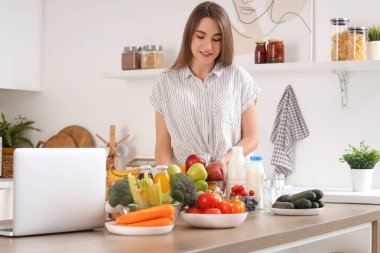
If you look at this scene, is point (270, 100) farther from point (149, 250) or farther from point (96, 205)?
point (149, 250)

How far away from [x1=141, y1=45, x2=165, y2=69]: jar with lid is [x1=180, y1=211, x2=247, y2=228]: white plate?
2591 mm

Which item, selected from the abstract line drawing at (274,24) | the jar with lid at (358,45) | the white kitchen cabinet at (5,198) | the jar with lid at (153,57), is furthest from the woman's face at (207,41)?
the white kitchen cabinet at (5,198)

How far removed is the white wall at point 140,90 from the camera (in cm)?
412

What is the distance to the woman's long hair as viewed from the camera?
299cm

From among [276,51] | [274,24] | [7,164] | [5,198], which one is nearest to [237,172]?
[276,51]

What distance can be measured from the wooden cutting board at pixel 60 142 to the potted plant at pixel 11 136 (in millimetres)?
209

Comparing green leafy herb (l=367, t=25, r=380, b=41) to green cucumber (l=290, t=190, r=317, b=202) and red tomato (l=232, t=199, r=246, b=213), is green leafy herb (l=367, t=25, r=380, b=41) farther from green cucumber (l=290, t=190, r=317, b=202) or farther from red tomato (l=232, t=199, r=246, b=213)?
red tomato (l=232, t=199, r=246, b=213)

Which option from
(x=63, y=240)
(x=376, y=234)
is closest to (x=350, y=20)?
(x=376, y=234)

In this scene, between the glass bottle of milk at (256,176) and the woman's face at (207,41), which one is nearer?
the glass bottle of milk at (256,176)

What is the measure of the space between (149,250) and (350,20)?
283 centimetres

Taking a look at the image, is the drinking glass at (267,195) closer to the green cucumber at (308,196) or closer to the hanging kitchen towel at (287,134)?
the green cucumber at (308,196)

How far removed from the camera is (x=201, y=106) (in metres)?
3.18

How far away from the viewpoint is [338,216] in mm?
2355

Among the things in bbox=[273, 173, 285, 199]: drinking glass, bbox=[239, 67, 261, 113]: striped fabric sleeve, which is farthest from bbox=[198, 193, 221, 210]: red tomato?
bbox=[239, 67, 261, 113]: striped fabric sleeve
